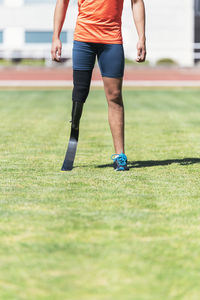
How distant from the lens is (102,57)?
6289 millimetres

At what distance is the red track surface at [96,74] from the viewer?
3250cm

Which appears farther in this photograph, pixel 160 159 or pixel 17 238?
pixel 160 159

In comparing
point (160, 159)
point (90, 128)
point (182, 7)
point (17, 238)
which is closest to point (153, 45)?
point (182, 7)

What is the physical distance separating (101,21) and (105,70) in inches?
18.8

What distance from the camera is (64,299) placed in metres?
2.87

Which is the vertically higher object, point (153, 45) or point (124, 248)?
point (124, 248)

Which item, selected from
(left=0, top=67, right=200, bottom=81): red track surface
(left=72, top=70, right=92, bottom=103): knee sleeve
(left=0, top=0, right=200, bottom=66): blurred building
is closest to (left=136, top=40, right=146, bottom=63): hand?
(left=72, top=70, right=92, bottom=103): knee sleeve

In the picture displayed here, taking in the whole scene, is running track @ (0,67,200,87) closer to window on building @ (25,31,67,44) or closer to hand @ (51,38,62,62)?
window on building @ (25,31,67,44)

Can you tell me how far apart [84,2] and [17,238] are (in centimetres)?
317

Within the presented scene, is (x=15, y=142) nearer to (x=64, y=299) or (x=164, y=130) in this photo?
(x=164, y=130)

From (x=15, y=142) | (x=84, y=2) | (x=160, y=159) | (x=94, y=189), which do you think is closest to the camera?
(x=94, y=189)

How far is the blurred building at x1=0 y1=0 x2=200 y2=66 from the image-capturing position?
172 ft

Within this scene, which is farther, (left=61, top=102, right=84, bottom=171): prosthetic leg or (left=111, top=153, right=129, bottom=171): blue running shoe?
(left=61, top=102, right=84, bottom=171): prosthetic leg

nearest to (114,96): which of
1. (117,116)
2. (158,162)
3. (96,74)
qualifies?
(117,116)
